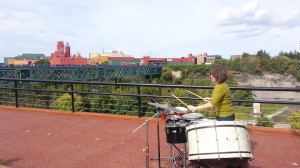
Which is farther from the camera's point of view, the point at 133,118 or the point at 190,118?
the point at 133,118

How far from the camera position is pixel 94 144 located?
22.7 ft

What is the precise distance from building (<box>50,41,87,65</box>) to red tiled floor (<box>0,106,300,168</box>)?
116 meters

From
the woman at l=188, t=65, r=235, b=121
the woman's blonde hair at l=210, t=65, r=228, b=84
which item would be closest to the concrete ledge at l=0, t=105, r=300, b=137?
the woman at l=188, t=65, r=235, b=121

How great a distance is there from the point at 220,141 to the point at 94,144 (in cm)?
370

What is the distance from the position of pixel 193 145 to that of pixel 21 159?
3526 millimetres

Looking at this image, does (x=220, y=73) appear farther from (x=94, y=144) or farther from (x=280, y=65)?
(x=280, y=65)

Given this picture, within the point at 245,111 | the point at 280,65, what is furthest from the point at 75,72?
the point at 280,65

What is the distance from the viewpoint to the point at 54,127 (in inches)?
339

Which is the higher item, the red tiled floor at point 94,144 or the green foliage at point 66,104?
the red tiled floor at point 94,144

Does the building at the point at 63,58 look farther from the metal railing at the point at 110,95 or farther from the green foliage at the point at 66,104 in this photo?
the metal railing at the point at 110,95

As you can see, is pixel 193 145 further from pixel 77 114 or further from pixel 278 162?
pixel 77 114

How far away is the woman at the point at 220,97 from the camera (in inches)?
172

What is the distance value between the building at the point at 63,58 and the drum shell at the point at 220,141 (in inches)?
4803

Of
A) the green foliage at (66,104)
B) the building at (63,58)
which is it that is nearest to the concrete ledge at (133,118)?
the green foliage at (66,104)
